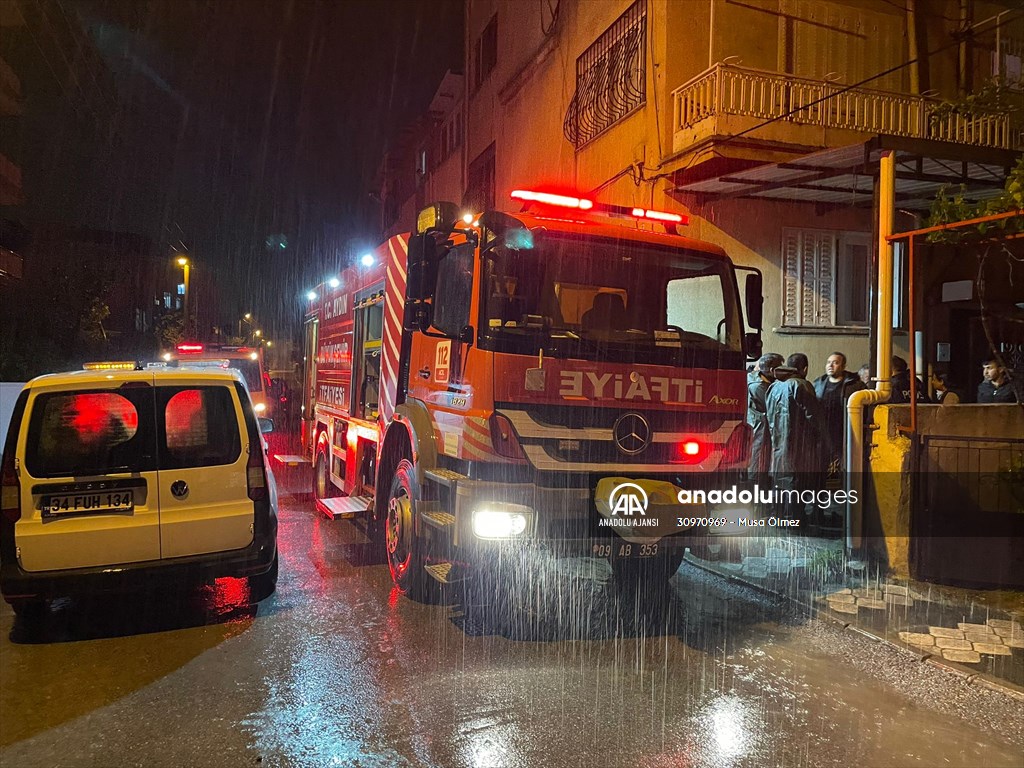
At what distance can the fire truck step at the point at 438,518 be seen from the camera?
4887mm

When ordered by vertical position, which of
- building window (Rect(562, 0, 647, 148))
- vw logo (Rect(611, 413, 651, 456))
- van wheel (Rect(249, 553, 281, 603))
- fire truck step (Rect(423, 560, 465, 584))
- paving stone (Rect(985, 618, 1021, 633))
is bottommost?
paving stone (Rect(985, 618, 1021, 633))

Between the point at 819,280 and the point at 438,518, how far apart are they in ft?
27.6

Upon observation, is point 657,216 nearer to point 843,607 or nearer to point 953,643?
point 843,607

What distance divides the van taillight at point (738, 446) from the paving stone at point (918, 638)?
155 cm

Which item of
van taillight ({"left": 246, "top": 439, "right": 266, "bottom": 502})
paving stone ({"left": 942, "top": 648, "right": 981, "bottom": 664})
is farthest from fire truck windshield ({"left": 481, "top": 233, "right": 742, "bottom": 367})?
paving stone ({"left": 942, "top": 648, "right": 981, "bottom": 664})

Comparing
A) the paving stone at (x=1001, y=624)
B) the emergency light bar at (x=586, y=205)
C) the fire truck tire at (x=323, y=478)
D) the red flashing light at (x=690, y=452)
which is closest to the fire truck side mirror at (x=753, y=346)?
the red flashing light at (x=690, y=452)

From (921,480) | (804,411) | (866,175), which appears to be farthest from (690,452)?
(866,175)

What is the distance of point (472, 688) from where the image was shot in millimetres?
4102

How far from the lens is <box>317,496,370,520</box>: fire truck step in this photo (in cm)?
666

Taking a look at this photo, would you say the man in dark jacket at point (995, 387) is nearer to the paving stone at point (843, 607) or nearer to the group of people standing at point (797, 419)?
the group of people standing at point (797, 419)

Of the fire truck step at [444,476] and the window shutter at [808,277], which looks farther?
the window shutter at [808,277]

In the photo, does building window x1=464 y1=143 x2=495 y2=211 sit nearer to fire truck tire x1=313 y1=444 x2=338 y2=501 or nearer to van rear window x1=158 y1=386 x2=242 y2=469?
fire truck tire x1=313 y1=444 x2=338 y2=501

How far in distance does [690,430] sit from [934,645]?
2106 mm

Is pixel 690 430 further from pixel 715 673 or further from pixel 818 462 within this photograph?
pixel 818 462
